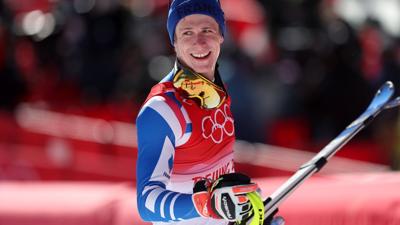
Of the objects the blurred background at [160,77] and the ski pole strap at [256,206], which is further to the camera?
the blurred background at [160,77]

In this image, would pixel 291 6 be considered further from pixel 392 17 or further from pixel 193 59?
pixel 193 59

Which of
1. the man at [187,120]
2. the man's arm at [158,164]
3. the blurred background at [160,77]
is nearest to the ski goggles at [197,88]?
the man at [187,120]

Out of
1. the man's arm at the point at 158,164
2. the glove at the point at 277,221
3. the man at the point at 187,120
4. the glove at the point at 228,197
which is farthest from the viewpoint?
the glove at the point at 277,221

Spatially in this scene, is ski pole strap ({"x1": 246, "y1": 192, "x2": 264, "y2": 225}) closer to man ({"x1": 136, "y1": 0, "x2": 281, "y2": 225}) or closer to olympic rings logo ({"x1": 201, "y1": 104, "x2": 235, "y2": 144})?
man ({"x1": 136, "y1": 0, "x2": 281, "y2": 225})

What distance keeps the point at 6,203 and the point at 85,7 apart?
18.1 feet

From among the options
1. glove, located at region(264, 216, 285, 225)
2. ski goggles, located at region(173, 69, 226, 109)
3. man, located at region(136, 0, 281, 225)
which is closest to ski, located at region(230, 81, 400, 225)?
glove, located at region(264, 216, 285, 225)

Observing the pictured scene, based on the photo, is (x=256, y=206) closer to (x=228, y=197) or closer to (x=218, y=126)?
(x=228, y=197)

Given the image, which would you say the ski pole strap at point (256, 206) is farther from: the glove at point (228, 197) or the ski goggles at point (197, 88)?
the ski goggles at point (197, 88)

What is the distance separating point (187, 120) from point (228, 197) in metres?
0.65

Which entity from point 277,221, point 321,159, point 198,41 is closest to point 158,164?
point 198,41

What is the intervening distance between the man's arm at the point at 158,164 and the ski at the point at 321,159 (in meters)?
0.60

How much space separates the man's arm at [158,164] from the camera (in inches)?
141

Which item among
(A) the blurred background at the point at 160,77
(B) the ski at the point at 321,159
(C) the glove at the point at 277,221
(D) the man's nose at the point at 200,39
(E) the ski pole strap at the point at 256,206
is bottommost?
(E) the ski pole strap at the point at 256,206

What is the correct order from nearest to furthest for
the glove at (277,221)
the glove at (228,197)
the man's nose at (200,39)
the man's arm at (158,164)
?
the glove at (228,197) → the man's arm at (158,164) → the man's nose at (200,39) → the glove at (277,221)
